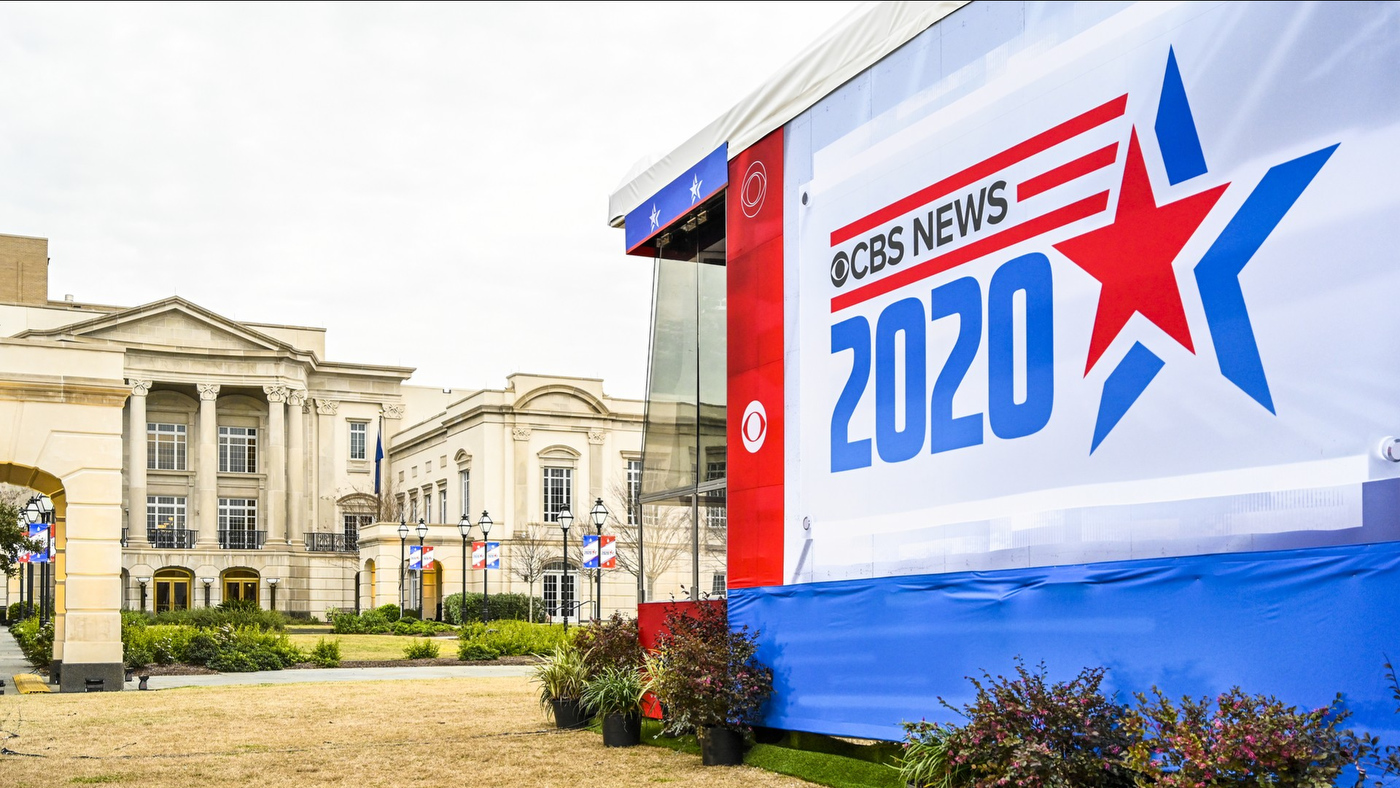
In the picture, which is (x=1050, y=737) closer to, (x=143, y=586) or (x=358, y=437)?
(x=143, y=586)

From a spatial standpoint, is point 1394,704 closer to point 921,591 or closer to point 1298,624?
point 1298,624

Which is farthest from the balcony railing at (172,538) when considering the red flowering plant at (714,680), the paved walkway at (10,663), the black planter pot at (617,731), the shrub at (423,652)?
the red flowering plant at (714,680)

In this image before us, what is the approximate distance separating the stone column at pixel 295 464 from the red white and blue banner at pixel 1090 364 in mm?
65954

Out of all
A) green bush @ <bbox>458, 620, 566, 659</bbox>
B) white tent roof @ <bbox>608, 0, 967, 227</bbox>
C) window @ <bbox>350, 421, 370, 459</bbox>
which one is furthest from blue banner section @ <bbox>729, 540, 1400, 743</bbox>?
window @ <bbox>350, 421, 370, 459</bbox>

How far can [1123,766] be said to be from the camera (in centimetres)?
682

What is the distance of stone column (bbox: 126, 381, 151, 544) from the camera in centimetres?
6819

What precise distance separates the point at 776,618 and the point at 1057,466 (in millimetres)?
3855

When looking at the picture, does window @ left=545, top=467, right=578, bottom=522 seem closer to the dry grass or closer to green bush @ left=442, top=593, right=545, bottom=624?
green bush @ left=442, top=593, right=545, bottom=624

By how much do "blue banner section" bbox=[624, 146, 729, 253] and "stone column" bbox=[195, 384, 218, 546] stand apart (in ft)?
201

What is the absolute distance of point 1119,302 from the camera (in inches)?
287

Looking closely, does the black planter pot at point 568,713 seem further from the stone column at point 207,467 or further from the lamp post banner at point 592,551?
the stone column at point 207,467

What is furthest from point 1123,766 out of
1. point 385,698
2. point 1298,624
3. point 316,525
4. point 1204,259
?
point 316,525

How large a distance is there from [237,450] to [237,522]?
4.26 meters

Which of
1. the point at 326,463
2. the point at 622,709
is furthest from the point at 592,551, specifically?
the point at 326,463
